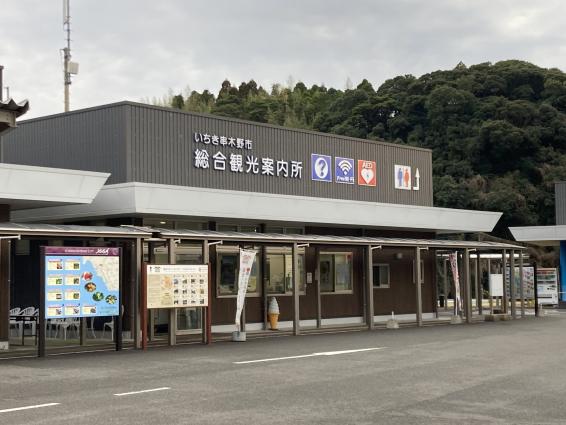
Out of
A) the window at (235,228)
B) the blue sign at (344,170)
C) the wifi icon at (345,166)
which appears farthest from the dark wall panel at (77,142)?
the wifi icon at (345,166)

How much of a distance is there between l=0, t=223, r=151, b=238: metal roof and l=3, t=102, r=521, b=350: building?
0.63 m

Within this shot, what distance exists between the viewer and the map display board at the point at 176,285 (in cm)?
1526

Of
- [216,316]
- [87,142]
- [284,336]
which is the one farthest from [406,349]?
[87,142]

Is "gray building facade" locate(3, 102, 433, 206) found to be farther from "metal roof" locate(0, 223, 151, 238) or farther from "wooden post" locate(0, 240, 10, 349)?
"wooden post" locate(0, 240, 10, 349)

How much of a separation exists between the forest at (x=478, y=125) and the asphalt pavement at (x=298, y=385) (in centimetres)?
3060

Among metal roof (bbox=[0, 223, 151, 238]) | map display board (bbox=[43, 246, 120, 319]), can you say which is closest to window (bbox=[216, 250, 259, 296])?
metal roof (bbox=[0, 223, 151, 238])

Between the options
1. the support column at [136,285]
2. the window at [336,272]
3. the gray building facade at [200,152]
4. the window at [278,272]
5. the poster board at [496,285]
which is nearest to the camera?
the support column at [136,285]

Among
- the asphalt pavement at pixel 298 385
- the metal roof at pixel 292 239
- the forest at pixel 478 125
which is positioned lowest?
the asphalt pavement at pixel 298 385

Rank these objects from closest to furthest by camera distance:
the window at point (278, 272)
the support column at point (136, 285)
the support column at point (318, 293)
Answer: the support column at point (136, 285) → the support column at point (318, 293) → the window at point (278, 272)

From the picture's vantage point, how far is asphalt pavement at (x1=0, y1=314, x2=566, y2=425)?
25.4 ft

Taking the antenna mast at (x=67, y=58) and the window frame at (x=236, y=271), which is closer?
the window frame at (x=236, y=271)

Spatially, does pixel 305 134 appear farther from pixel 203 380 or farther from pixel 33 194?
pixel 203 380

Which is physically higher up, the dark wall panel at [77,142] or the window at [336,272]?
the dark wall panel at [77,142]

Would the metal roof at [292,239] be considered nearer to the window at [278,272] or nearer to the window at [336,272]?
the window at [278,272]
